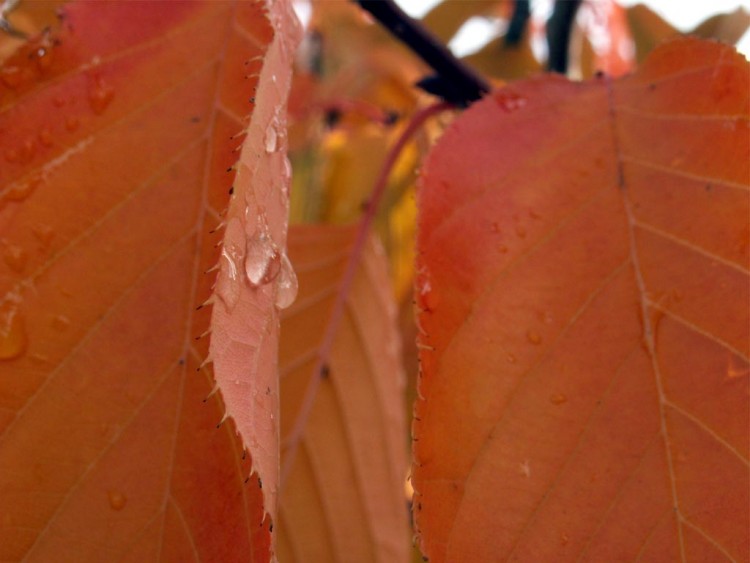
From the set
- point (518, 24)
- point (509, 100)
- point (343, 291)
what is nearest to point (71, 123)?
point (509, 100)

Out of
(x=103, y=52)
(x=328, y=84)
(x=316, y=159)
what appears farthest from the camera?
(x=316, y=159)

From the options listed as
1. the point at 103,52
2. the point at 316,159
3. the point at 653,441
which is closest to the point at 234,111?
the point at 103,52

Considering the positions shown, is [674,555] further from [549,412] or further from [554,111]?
[554,111]

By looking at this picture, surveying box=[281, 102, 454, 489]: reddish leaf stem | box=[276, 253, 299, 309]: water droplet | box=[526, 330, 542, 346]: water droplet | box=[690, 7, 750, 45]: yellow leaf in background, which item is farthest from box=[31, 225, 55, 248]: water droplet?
box=[690, 7, 750, 45]: yellow leaf in background

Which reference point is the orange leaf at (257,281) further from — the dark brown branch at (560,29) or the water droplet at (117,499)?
the dark brown branch at (560,29)

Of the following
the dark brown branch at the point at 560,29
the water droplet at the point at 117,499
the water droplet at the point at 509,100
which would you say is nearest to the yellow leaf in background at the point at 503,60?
the dark brown branch at the point at 560,29

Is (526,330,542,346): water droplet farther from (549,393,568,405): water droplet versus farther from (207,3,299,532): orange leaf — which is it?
(207,3,299,532): orange leaf

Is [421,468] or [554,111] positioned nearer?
[421,468]
